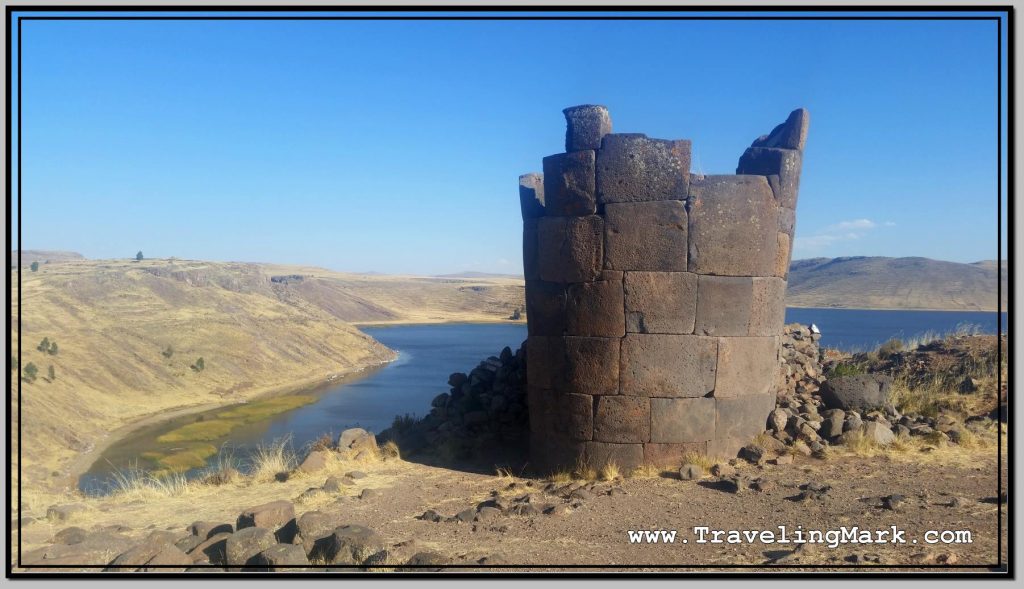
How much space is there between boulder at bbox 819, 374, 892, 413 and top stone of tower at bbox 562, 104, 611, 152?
4554 mm

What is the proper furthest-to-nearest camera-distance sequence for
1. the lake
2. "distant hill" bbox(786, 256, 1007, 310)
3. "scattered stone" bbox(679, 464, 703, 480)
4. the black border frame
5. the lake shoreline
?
"distant hill" bbox(786, 256, 1007, 310) < the lake < the lake shoreline < "scattered stone" bbox(679, 464, 703, 480) < the black border frame

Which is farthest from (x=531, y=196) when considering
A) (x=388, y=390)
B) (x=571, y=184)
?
(x=388, y=390)

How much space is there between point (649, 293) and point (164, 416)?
20.1m

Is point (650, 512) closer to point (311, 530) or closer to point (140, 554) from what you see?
point (311, 530)

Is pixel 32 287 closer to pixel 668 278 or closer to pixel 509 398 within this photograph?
pixel 509 398

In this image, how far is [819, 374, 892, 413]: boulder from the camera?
9.38m

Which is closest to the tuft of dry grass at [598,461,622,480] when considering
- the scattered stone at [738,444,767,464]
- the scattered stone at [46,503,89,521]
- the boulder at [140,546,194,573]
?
the scattered stone at [738,444,767,464]

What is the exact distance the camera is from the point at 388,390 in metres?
29.5

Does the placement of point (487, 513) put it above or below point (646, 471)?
below

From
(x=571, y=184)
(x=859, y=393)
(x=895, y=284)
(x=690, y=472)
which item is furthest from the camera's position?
(x=895, y=284)

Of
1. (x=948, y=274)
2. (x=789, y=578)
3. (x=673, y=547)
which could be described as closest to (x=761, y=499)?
(x=673, y=547)

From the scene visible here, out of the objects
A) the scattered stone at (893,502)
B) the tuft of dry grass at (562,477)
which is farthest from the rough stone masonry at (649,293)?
the scattered stone at (893,502)

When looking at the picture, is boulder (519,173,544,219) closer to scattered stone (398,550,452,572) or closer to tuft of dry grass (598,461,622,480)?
tuft of dry grass (598,461,622,480)

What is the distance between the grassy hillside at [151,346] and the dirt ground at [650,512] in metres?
9.62
